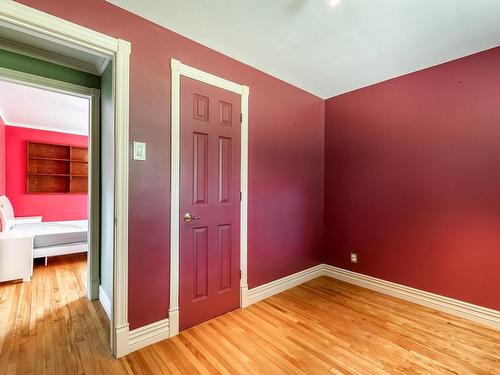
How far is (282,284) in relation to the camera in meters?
2.83

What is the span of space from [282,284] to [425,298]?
1.47 m

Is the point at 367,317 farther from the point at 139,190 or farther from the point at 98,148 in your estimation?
the point at 98,148

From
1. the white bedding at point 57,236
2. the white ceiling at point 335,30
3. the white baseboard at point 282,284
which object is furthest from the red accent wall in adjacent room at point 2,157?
the white baseboard at point 282,284

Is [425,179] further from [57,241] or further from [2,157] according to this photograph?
[2,157]

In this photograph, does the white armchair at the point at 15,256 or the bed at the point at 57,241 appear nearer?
the white armchair at the point at 15,256

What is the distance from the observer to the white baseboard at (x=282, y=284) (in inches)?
100

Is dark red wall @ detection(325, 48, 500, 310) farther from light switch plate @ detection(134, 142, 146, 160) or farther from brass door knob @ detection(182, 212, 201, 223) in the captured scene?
light switch plate @ detection(134, 142, 146, 160)

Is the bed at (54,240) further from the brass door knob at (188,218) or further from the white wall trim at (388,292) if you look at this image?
the white wall trim at (388,292)

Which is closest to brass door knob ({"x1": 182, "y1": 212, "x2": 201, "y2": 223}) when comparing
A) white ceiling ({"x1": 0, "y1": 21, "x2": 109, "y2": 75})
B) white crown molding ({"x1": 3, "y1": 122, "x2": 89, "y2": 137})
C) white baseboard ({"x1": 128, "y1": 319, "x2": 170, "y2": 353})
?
white baseboard ({"x1": 128, "y1": 319, "x2": 170, "y2": 353})

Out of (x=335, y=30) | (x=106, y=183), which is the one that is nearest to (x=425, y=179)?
(x=335, y=30)

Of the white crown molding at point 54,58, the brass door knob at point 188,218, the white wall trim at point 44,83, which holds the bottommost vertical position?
the brass door knob at point 188,218

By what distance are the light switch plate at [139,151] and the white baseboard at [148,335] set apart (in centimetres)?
128

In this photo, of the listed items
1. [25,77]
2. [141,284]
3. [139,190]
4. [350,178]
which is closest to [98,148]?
[25,77]

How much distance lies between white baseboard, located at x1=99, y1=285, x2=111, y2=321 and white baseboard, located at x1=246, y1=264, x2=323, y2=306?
1.32 metres
